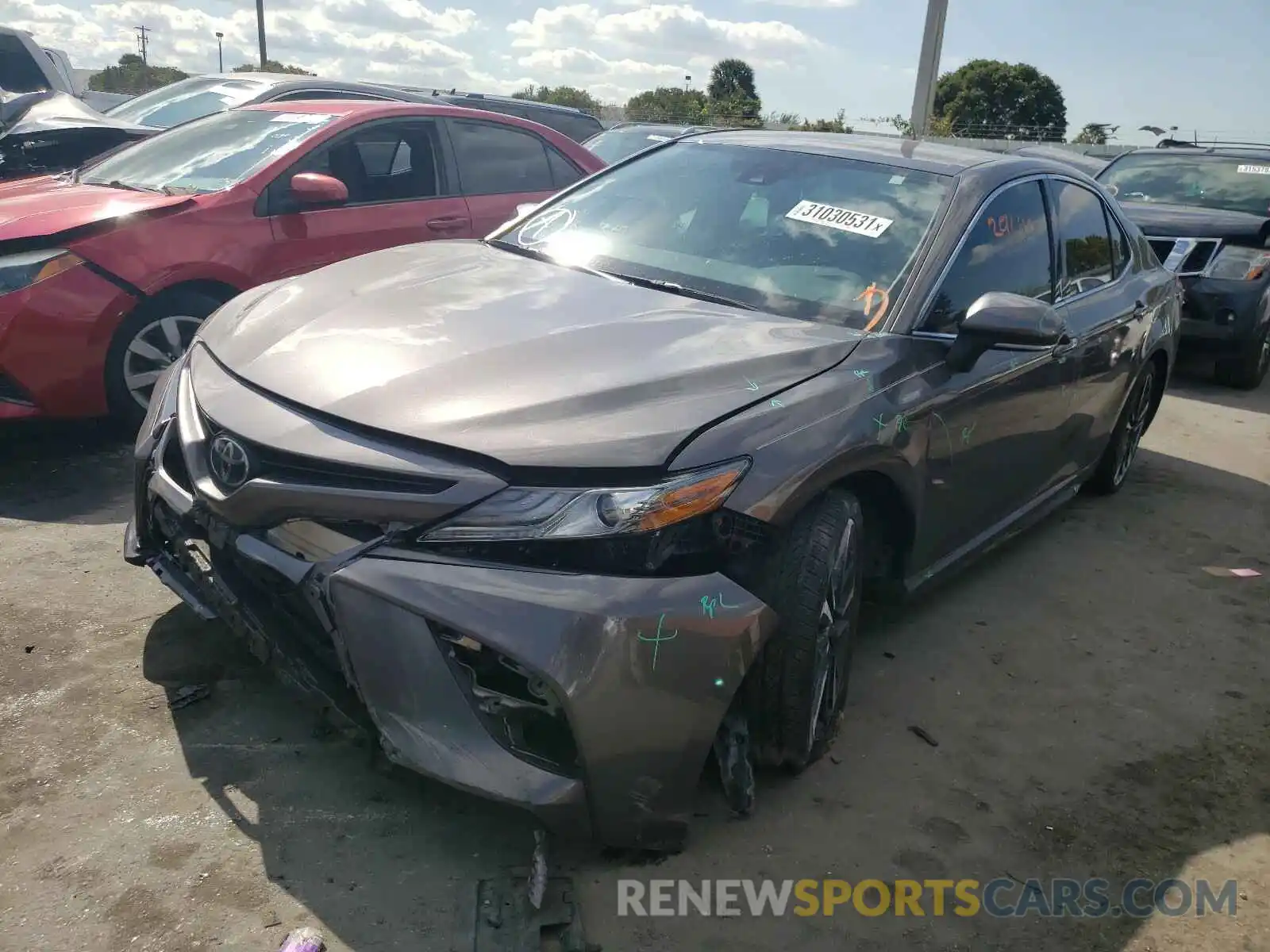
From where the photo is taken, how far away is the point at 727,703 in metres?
2.26

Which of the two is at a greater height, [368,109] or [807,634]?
[368,109]

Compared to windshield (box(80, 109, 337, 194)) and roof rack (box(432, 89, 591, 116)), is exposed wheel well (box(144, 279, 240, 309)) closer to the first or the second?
windshield (box(80, 109, 337, 194))

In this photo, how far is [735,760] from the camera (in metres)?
2.44

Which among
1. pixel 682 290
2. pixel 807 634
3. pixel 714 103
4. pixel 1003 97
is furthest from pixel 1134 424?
pixel 1003 97

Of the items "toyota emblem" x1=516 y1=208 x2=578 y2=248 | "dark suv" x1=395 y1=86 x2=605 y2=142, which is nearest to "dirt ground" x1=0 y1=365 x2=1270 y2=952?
"toyota emblem" x1=516 y1=208 x2=578 y2=248

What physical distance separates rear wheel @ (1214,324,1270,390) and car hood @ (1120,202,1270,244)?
0.71 m

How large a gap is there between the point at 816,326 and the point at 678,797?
4.37 feet

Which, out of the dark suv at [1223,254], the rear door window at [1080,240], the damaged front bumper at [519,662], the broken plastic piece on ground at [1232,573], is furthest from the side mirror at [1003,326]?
the dark suv at [1223,254]

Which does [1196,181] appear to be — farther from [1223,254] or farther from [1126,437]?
[1126,437]

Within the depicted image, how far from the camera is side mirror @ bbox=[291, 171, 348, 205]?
4820 mm

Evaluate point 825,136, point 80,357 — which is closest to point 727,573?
point 825,136

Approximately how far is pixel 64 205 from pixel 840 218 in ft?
11.1

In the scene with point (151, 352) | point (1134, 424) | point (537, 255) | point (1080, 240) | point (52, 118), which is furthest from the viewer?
point (52, 118)

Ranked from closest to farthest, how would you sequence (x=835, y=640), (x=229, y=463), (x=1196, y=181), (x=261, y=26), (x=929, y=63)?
(x=229, y=463) → (x=835, y=640) → (x=1196, y=181) → (x=929, y=63) → (x=261, y=26)
